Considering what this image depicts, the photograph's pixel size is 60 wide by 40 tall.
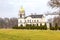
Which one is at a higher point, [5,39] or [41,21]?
[5,39]

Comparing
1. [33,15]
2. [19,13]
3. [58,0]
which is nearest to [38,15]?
[33,15]

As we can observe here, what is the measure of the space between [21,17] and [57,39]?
7102cm

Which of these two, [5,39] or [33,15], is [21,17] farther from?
[5,39]

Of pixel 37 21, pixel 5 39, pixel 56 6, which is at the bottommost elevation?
pixel 37 21

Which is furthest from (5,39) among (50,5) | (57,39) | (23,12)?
(23,12)

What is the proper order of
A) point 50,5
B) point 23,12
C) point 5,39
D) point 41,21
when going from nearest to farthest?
point 5,39 < point 50,5 < point 23,12 < point 41,21

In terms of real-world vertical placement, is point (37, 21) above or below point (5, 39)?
below

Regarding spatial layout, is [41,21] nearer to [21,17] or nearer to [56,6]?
[21,17]

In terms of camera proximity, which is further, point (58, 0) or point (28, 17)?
point (28, 17)

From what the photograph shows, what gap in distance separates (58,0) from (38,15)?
204 ft

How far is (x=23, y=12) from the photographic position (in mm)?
84250

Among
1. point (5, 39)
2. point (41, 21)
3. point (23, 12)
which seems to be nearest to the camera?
point (5, 39)

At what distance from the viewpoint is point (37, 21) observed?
9381cm

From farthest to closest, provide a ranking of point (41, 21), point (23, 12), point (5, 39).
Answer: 1. point (41, 21)
2. point (23, 12)
3. point (5, 39)
